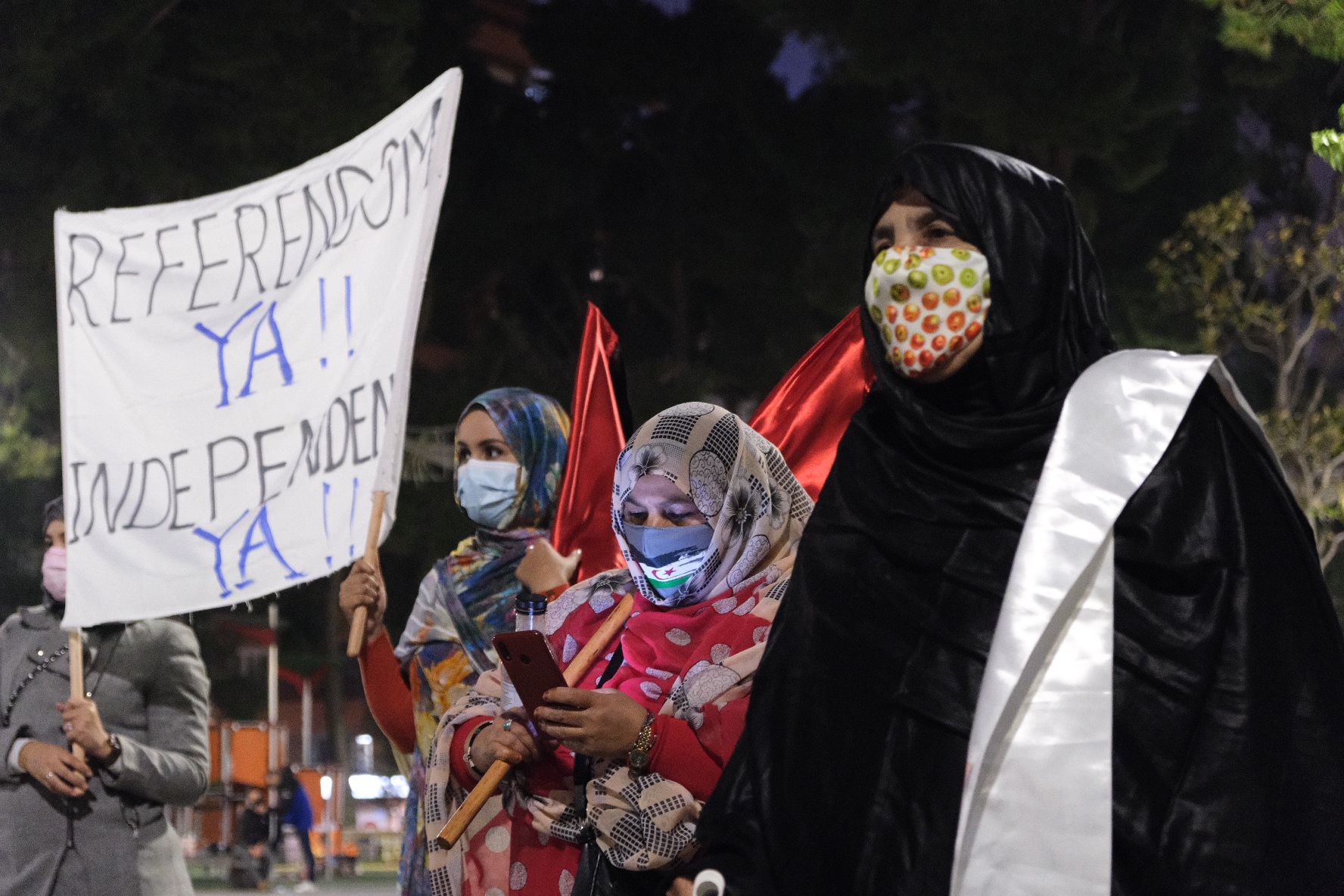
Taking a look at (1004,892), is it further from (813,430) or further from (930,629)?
(813,430)

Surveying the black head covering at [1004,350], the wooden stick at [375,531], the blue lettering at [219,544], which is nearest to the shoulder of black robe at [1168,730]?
the black head covering at [1004,350]

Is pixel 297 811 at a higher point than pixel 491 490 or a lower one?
lower

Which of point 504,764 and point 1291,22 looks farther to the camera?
point 1291,22

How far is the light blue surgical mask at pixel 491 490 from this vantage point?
13.9ft

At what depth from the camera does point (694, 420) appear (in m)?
2.86

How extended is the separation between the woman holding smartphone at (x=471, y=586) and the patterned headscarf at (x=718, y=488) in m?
1.10

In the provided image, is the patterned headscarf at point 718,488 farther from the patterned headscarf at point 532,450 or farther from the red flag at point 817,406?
the patterned headscarf at point 532,450

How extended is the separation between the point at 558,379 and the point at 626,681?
16.8m

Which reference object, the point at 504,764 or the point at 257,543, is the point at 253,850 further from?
the point at 504,764

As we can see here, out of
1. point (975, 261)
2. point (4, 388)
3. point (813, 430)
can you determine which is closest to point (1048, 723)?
point (975, 261)

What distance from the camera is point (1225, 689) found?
186 centimetres

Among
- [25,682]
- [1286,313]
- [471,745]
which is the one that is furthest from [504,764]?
[1286,313]

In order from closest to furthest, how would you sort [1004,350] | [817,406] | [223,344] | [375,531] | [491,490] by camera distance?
[1004,350], [375,531], [817,406], [491,490], [223,344]

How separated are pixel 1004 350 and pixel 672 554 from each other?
0.88 m
